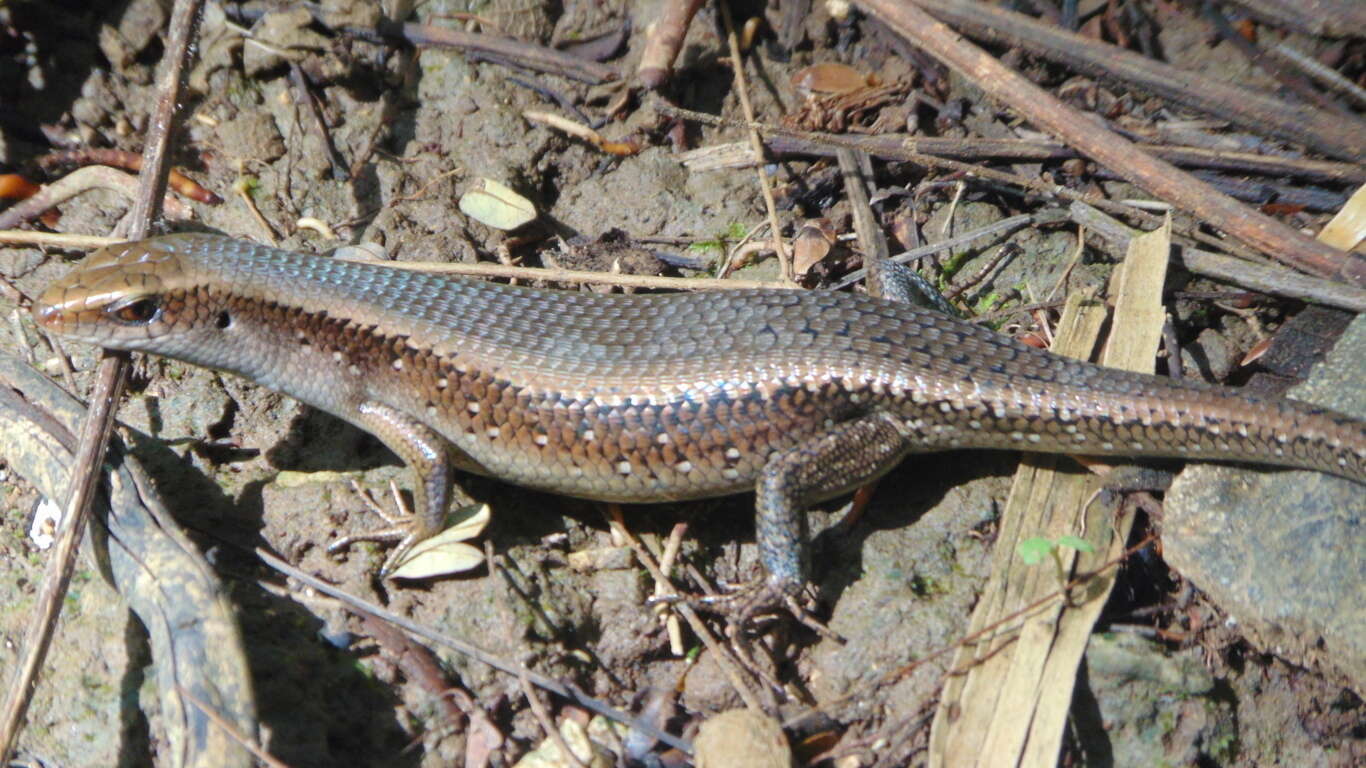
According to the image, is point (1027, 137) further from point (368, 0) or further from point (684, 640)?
point (368, 0)

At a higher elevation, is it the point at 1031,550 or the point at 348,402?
the point at 348,402

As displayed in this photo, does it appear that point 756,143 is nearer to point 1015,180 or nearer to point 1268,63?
point 1015,180

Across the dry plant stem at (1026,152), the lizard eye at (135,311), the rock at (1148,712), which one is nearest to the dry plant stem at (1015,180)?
the dry plant stem at (1026,152)

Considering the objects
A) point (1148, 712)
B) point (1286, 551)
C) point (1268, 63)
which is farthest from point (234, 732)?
point (1268, 63)

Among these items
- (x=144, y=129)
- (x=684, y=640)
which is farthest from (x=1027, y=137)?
(x=144, y=129)

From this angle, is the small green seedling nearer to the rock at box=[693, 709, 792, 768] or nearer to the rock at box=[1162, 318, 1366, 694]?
the rock at box=[1162, 318, 1366, 694]

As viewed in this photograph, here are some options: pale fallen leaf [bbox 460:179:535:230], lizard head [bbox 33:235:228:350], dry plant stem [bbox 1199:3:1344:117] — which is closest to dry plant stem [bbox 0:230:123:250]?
lizard head [bbox 33:235:228:350]

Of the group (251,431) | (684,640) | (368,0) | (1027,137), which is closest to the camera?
(684,640)
